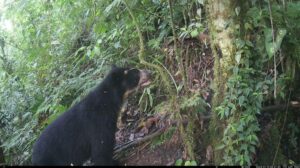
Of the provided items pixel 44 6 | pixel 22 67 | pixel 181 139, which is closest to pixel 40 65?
pixel 22 67

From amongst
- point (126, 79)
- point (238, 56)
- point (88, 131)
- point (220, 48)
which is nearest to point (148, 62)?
point (126, 79)

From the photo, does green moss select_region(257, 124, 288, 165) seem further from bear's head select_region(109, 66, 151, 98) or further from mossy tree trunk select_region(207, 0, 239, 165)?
bear's head select_region(109, 66, 151, 98)

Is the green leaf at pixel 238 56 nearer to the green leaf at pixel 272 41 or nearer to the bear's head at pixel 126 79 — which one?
the green leaf at pixel 272 41

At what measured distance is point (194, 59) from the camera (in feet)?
18.2

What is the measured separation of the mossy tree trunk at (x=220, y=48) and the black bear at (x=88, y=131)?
1.23m

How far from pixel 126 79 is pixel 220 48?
1348 millimetres

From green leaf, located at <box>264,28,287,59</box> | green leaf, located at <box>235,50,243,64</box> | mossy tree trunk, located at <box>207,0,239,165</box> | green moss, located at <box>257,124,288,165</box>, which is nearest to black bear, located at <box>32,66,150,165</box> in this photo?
mossy tree trunk, located at <box>207,0,239,165</box>

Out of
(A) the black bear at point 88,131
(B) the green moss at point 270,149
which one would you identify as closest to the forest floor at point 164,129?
(A) the black bear at point 88,131

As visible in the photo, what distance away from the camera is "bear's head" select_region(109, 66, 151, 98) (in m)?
5.01

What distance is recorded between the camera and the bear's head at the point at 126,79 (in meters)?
5.01

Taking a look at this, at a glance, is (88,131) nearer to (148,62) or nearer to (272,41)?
(148,62)

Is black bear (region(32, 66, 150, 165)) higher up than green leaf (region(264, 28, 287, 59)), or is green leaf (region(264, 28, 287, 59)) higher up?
green leaf (region(264, 28, 287, 59))

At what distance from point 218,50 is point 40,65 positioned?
467 cm

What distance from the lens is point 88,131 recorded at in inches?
192
